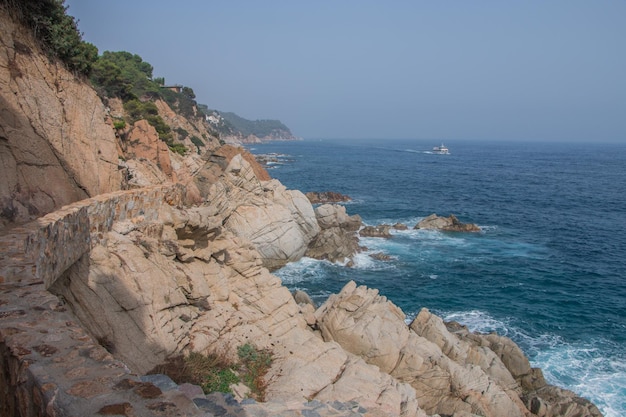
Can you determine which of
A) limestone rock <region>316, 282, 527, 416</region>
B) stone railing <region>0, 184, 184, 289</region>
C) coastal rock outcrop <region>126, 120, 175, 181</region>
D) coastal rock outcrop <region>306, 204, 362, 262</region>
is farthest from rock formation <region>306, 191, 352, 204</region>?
stone railing <region>0, 184, 184, 289</region>

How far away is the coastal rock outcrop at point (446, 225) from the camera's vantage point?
45.3m

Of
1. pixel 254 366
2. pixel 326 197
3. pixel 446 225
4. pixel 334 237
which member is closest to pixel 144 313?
pixel 254 366

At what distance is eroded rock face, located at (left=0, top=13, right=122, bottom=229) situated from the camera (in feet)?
37.9

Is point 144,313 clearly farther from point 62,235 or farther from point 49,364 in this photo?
point 49,364

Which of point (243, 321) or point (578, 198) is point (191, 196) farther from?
point (578, 198)

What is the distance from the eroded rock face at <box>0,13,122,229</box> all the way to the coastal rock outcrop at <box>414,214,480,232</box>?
3499cm

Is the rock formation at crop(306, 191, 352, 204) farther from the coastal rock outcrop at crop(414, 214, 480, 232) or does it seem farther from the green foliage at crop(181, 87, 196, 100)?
the green foliage at crop(181, 87, 196, 100)

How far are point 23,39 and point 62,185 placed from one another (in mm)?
5522

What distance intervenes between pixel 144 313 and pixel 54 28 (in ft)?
36.4

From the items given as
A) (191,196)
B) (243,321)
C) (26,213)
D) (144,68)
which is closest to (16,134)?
(26,213)

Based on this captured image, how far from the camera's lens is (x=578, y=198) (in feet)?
207

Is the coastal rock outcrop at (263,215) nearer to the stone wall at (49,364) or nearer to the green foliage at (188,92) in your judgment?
the stone wall at (49,364)

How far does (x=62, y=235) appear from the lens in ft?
31.8

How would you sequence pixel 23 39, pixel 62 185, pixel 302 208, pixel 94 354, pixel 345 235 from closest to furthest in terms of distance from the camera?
pixel 94 354 → pixel 62 185 → pixel 23 39 → pixel 302 208 → pixel 345 235
